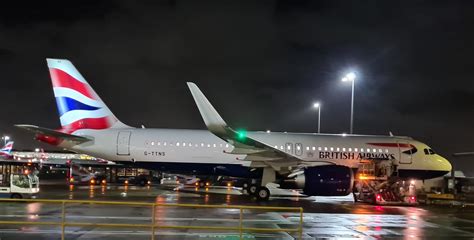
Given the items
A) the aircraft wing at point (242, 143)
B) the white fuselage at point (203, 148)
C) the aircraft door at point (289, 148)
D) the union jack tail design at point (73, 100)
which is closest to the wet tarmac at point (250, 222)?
the aircraft wing at point (242, 143)

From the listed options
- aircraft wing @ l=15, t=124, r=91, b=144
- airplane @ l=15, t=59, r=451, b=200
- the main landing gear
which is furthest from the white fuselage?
the main landing gear

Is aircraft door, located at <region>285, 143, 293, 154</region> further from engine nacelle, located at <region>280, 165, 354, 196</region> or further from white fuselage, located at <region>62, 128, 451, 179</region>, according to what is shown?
engine nacelle, located at <region>280, 165, 354, 196</region>

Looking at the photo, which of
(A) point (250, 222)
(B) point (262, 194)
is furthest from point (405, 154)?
(A) point (250, 222)

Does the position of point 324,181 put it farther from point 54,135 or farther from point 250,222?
point 54,135

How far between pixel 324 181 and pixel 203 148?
6884 mm

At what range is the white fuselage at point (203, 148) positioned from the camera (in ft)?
85.6

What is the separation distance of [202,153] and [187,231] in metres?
13.2

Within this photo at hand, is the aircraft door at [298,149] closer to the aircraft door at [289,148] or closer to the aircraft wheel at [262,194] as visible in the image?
the aircraft door at [289,148]

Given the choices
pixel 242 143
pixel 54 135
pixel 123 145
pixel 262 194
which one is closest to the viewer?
pixel 242 143

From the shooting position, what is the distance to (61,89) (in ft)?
87.7

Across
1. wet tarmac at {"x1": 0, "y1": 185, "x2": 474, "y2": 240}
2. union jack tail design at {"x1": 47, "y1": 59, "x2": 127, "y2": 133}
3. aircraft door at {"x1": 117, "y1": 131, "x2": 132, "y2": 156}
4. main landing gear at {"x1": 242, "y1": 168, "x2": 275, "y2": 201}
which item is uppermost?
union jack tail design at {"x1": 47, "y1": 59, "x2": 127, "y2": 133}

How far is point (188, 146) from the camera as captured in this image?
26.1 metres

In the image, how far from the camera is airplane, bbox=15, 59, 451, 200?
83.9ft

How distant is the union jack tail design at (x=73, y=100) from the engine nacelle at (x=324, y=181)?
11.3 meters
